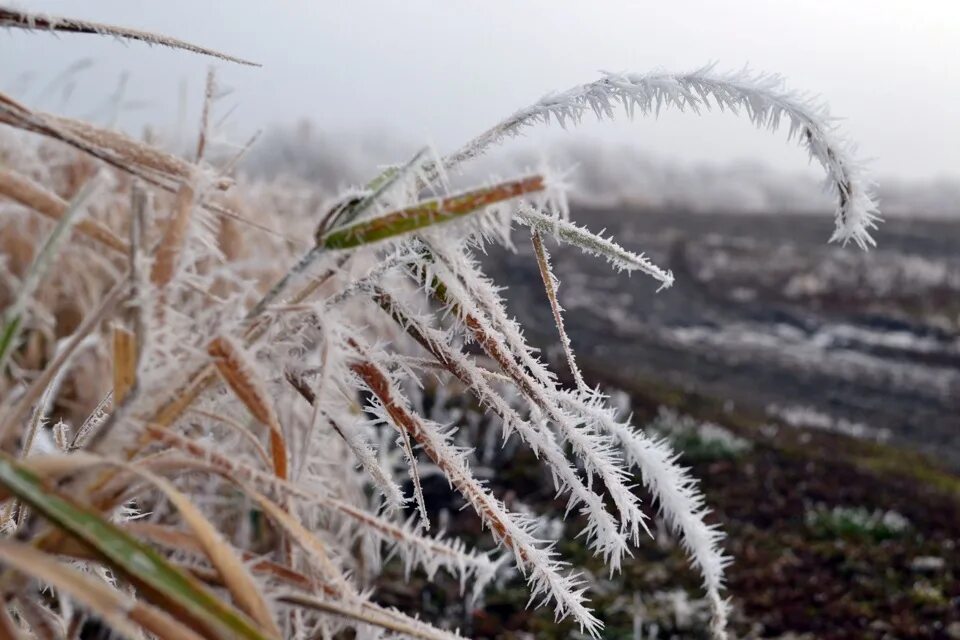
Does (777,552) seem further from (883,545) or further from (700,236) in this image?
(700,236)

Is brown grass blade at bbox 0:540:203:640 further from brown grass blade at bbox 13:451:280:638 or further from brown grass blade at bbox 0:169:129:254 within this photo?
brown grass blade at bbox 0:169:129:254

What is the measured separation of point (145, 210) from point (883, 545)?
3.27 meters

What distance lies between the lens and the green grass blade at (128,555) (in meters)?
Answer: 0.49

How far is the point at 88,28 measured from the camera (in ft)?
2.58

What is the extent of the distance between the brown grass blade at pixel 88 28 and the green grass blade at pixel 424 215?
30cm

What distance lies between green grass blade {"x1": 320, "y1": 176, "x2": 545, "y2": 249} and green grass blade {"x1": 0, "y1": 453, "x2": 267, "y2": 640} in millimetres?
258

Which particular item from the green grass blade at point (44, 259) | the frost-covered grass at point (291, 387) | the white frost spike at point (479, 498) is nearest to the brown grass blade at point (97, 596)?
the frost-covered grass at point (291, 387)

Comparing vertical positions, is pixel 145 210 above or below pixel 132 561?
above

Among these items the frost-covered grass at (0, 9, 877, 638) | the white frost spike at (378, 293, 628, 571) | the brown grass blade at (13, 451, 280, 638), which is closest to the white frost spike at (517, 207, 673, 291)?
the frost-covered grass at (0, 9, 877, 638)

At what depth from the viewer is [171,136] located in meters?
4.50

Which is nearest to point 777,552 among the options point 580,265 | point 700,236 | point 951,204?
point 580,265

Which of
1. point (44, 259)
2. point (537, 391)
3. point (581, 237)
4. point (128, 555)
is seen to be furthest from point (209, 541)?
point (581, 237)

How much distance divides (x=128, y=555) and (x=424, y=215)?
0.30 m

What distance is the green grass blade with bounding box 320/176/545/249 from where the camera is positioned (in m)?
0.60
